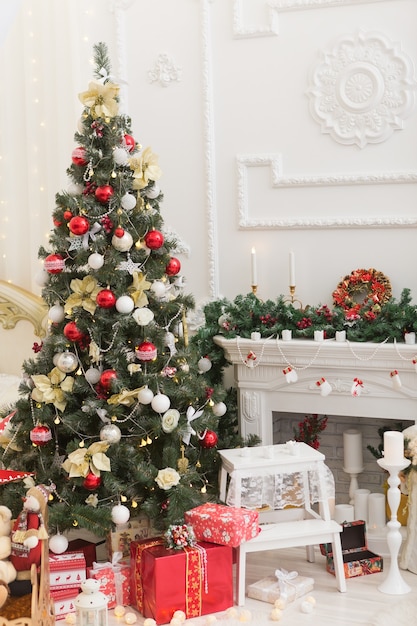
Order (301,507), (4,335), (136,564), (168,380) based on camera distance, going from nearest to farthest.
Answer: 1. (136,564)
2. (168,380)
3. (301,507)
4. (4,335)

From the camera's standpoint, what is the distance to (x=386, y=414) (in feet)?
13.2

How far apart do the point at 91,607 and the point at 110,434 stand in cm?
73

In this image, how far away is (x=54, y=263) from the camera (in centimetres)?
358

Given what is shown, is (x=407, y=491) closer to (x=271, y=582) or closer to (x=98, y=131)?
(x=271, y=582)

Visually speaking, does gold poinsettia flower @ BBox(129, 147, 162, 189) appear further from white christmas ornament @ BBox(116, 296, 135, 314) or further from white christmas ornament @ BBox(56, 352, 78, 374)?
white christmas ornament @ BBox(56, 352, 78, 374)

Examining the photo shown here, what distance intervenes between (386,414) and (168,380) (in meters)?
1.07

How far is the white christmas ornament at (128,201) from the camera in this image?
3574 millimetres

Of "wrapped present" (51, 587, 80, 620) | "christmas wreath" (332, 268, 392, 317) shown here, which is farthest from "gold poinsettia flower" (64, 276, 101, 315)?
"christmas wreath" (332, 268, 392, 317)

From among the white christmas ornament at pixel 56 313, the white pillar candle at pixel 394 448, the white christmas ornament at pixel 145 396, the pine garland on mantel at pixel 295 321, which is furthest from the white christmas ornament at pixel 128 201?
the white pillar candle at pixel 394 448

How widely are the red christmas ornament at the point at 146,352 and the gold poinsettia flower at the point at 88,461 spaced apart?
0.38 m

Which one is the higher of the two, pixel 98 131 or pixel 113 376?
pixel 98 131

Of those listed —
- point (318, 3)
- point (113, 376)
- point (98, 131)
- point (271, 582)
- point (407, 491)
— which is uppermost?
point (318, 3)

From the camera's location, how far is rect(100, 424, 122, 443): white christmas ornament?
11.5 feet

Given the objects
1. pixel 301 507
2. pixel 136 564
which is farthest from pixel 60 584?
pixel 301 507
